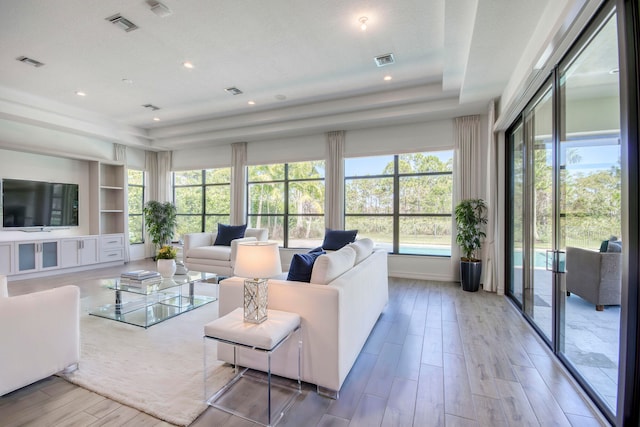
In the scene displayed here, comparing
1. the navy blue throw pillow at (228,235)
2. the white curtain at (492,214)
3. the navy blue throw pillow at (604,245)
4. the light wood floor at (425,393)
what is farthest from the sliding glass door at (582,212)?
the navy blue throw pillow at (228,235)

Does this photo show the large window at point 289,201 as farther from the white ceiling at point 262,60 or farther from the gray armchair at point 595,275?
the gray armchair at point 595,275

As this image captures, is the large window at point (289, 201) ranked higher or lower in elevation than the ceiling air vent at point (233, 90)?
lower

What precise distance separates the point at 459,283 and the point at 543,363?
2.73 metres

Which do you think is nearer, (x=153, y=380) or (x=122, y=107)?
(x=153, y=380)

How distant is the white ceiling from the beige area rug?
3278mm

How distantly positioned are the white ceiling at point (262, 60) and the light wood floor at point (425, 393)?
2937 mm

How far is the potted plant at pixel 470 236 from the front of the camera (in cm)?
456

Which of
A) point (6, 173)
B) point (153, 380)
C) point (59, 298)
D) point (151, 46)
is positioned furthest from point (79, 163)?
point (153, 380)

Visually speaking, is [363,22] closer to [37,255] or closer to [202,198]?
[202,198]

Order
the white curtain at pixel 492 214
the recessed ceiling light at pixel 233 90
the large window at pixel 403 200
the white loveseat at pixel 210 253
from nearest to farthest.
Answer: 1. the white curtain at pixel 492 214
2. the recessed ceiling light at pixel 233 90
3. the white loveseat at pixel 210 253
4. the large window at pixel 403 200

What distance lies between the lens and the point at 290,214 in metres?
6.72

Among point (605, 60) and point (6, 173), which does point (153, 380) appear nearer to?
point (605, 60)

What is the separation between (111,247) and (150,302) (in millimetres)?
3639

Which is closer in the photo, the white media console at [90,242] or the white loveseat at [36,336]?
the white loveseat at [36,336]
